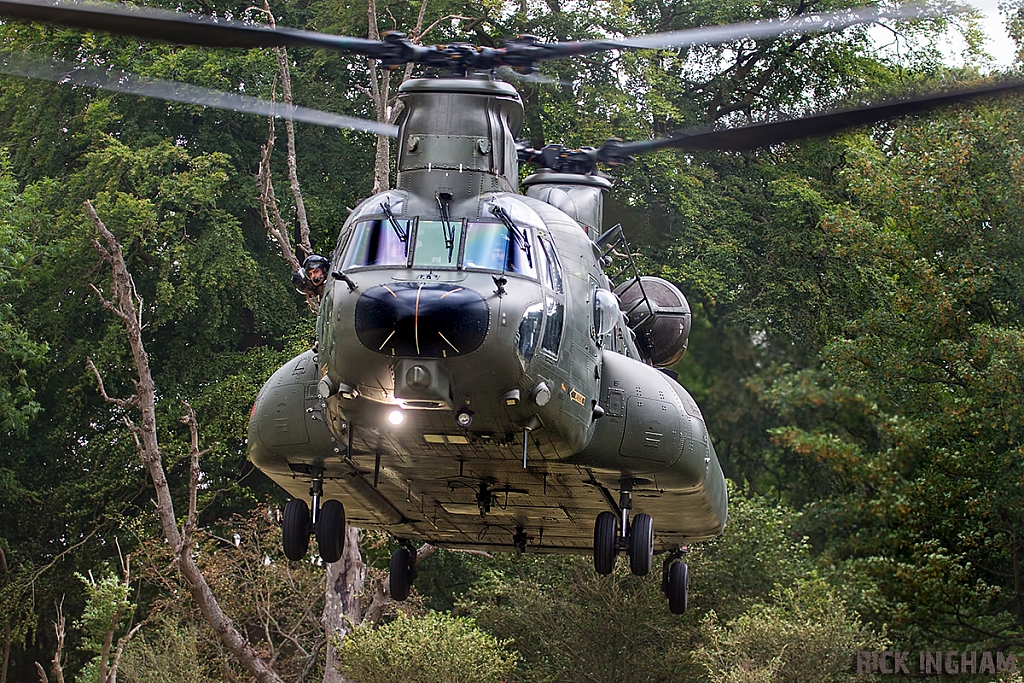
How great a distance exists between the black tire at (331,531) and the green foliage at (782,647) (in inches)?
366

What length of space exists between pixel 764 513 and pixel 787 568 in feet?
3.61

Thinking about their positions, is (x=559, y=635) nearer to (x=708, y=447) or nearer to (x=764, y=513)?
(x=764, y=513)

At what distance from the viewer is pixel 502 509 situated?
12977 mm

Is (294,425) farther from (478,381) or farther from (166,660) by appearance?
(166,660)

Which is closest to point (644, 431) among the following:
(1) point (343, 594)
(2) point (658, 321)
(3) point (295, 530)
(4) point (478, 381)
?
(4) point (478, 381)

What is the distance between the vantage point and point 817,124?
1089 centimetres

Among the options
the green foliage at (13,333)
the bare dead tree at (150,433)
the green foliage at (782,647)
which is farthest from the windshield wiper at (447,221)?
the green foliage at (13,333)

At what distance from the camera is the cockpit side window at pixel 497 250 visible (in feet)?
35.0

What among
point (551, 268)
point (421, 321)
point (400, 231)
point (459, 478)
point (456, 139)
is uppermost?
point (456, 139)

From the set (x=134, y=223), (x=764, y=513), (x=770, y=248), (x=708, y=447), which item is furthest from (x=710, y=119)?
(x=708, y=447)

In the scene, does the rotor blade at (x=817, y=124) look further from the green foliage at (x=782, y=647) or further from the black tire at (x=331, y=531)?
the green foliage at (x=782, y=647)

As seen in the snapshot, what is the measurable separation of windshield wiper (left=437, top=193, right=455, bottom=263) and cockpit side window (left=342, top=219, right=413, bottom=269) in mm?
273

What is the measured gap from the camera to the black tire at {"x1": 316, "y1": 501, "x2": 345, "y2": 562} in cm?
1351

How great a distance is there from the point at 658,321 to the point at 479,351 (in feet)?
18.6
